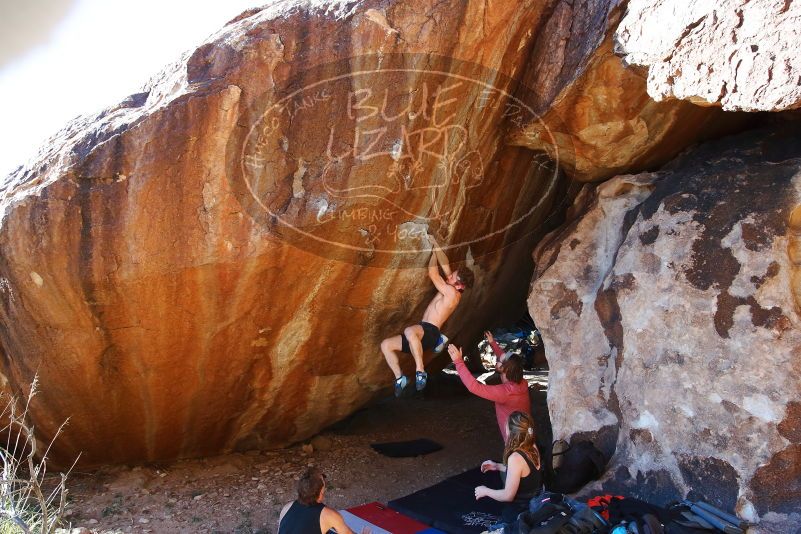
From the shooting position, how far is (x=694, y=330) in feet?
13.0

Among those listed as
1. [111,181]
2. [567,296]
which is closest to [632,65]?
[567,296]

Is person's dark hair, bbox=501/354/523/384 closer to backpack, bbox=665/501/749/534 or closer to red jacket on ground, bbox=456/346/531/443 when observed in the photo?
red jacket on ground, bbox=456/346/531/443

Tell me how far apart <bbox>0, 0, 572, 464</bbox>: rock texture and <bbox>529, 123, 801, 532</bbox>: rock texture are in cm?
119

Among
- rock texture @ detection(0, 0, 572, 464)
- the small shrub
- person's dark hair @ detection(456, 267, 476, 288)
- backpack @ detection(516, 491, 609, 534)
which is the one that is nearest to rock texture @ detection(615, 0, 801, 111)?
rock texture @ detection(0, 0, 572, 464)

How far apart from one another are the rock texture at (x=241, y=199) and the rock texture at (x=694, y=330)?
3.91 feet

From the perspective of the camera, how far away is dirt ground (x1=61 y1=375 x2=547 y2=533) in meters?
4.79

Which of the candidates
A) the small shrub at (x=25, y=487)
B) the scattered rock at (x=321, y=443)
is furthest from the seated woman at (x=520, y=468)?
the small shrub at (x=25, y=487)

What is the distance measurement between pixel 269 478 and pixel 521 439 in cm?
225

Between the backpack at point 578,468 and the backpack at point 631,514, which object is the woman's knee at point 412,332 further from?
the backpack at point 631,514

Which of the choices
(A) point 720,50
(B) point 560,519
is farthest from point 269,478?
(A) point 720,50

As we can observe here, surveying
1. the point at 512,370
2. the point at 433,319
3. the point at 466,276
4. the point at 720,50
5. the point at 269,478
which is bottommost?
the point at 269,478

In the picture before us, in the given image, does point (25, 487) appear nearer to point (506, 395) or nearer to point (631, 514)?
point (506, 395)

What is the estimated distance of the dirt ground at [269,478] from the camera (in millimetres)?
4793

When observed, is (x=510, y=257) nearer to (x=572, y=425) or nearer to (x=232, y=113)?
(x=572, y=425)
